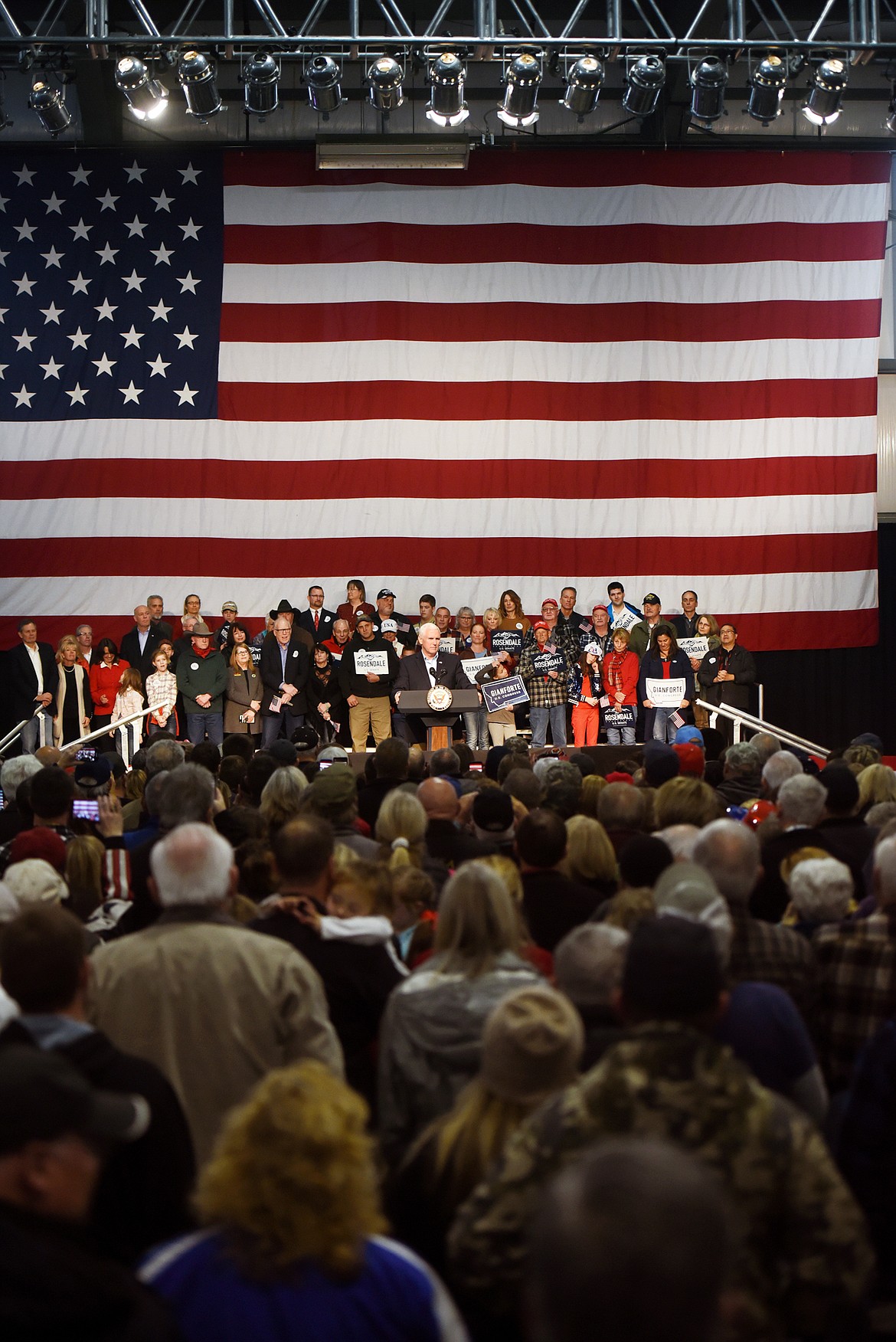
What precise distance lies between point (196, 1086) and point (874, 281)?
48.0 feet

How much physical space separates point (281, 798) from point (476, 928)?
282 cm

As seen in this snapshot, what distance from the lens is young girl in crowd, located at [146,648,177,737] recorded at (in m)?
13.5

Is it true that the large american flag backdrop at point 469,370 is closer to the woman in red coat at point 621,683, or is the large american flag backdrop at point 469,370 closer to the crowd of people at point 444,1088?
the woman in red coat at point 621,683

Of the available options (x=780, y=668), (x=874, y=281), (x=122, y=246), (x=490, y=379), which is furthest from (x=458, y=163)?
(x=780, y=668)

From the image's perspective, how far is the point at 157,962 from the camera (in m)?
2.72

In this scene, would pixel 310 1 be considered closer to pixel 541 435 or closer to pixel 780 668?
pixel 541 435

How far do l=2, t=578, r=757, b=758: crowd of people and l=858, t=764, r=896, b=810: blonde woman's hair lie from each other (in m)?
7.10

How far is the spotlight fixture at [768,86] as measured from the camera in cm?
1102

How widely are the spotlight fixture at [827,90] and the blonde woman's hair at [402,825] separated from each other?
8.74 meters

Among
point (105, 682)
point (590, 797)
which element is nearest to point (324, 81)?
point (105, 682)

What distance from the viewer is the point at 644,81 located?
11.0 meters

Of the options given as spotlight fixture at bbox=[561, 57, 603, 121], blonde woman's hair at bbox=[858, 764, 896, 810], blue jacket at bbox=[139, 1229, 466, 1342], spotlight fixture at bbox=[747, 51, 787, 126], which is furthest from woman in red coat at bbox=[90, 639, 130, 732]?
blue jacket at bbox=[139, 1229, 466, 1342]

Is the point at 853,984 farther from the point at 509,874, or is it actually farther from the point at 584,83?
the point at 584,83

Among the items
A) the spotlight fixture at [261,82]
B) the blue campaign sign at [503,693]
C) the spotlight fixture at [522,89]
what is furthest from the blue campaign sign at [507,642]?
the spotlight fixture at [261,82]
